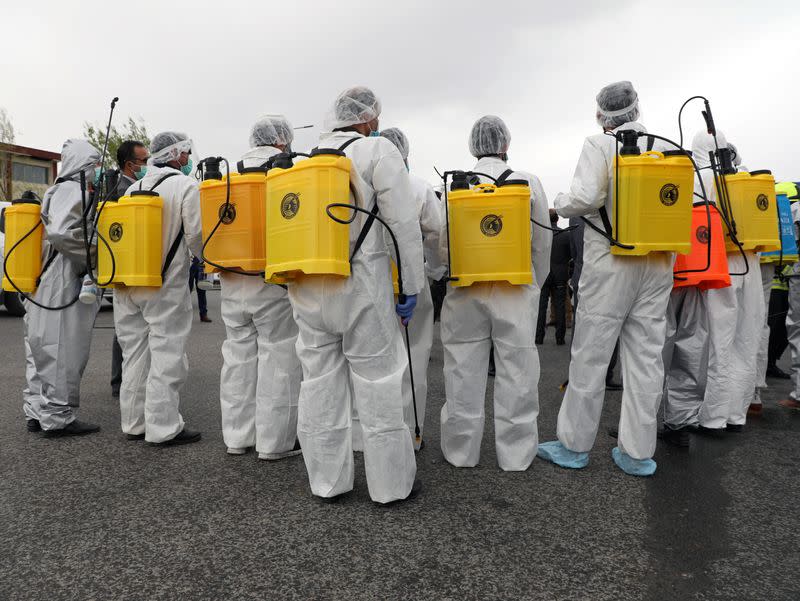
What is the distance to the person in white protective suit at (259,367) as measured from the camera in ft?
11.8

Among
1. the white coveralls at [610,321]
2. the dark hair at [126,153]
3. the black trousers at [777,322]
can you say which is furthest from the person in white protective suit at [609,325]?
the black trousers at [777,322]

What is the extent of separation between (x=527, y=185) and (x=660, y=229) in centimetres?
71

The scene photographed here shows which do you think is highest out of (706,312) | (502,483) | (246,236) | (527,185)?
(527,185)

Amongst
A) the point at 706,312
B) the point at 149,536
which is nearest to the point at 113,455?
the point at 149,536

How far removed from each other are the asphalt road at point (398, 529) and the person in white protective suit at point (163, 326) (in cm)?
18

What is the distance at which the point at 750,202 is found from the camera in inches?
160

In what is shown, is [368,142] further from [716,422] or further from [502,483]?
[716,422]

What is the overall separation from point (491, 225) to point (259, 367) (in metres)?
1.58

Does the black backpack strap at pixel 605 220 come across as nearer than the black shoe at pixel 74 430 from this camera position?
Yes

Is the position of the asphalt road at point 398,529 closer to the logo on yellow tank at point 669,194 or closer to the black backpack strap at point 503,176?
the logo on yellow tank at point 669,194

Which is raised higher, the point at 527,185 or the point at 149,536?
the point at 527,185

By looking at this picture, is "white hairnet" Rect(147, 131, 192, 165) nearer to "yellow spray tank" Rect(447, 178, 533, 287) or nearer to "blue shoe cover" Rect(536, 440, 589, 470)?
"yellow spray tank" Rect(447, 178, 533, 287)

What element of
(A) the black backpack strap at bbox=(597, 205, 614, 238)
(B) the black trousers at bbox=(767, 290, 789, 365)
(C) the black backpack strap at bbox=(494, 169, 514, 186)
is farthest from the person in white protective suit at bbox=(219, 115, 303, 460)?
(B) the black trousers at bbox=(767, 290, 789, 365)

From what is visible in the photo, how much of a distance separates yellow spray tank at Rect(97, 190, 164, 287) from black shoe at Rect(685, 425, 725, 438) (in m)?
3.64
